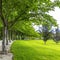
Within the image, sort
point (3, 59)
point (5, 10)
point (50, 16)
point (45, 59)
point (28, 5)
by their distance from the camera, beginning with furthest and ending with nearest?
1. point (50, 16)
2. point (5, 10)
3. point (28, 5)
4. point (45, 59)
5. point (3, 59)

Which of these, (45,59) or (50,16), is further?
(50,16)

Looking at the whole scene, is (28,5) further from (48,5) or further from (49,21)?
(49,21)

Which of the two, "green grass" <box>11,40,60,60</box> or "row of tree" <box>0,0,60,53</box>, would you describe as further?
"row of tree" <box>0,0,60,53</box>

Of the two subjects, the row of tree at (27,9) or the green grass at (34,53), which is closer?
Result: the green grass at (34,53)

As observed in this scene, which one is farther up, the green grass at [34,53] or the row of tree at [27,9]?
the row of tree at [27,9]

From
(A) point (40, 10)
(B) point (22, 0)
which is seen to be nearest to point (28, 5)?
(B) point (22, 0)

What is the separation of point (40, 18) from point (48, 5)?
2062 millimetres

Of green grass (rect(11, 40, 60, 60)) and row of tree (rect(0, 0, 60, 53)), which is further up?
row of tree (rect(0, 0, 60, 53))

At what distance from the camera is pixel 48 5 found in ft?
74.2

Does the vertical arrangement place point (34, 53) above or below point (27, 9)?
below

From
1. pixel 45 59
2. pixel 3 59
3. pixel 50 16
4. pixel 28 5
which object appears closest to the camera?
pixel 3 59

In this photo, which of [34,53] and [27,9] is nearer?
[27,9]

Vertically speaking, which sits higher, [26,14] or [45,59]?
[26,14]

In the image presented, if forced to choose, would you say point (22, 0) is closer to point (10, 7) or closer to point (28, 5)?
point (28, 5)
